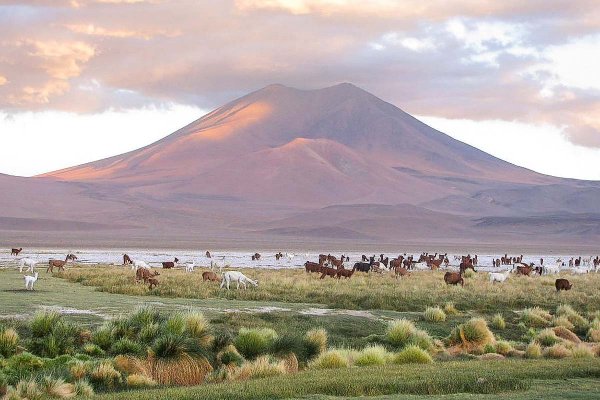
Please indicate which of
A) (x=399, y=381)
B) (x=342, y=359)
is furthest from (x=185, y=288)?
(x=399, y=381)

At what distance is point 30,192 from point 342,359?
185 m

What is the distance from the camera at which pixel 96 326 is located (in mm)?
22375

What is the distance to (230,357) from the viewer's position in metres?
19.7

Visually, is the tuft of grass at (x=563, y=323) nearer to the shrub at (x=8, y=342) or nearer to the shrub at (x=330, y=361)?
the shrub at (x=330, y=361)

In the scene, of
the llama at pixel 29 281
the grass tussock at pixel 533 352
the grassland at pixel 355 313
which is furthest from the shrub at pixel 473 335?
the llama at pixel 29 281

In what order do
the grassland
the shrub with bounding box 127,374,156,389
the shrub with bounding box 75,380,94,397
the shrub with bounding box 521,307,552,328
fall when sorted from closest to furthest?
1. the grassland
2. the shrub with bounding box 75,380,94,397
3. the shrub with bounding box 127,374,156,389
4. the shrub with bounding box 521,307,552,328

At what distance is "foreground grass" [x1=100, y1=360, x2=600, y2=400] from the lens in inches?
589

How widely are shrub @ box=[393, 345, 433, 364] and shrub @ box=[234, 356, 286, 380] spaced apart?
10.8 ft

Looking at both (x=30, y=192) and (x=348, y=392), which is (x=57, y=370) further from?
(x=30, y=192)

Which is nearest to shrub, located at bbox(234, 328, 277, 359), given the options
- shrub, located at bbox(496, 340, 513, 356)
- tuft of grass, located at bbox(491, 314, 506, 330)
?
shrub, located at bbox(496, 340, 513, 356)

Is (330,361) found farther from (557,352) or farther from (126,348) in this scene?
(557,352)

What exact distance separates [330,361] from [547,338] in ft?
26.8

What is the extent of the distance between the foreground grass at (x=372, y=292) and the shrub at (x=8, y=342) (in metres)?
14.3

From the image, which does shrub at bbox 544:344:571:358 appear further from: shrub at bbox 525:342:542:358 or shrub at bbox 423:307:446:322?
shrub at bbox 423:307:446:322
